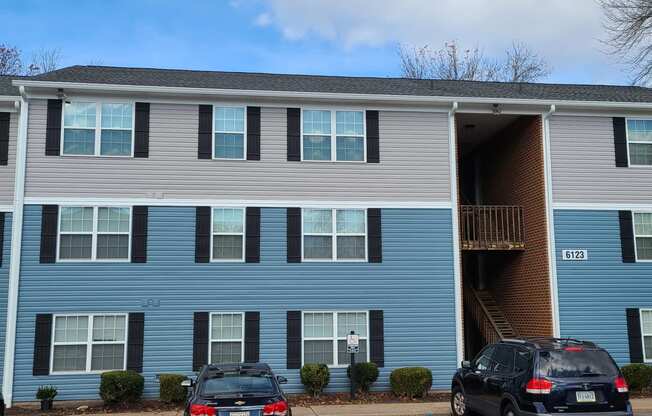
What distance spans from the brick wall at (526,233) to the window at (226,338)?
8.32 m

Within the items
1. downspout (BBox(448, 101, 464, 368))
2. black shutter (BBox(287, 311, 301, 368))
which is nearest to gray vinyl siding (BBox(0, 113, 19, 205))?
black shutter (BBox(287, 311, 301, 368))

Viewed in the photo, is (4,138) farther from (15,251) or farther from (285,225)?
(285,225)

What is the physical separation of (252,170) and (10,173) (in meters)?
6.17

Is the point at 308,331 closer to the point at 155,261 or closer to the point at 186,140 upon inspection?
the point at 155,261

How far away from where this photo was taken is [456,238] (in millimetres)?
17469

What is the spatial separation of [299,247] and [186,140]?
4120 mm

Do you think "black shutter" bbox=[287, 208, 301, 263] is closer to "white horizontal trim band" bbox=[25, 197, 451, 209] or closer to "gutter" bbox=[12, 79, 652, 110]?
"white horizontal trim band" bbox=[25, 197, 451, 209]

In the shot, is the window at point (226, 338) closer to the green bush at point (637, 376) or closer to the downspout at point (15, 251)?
the downspout at point (15, 251)

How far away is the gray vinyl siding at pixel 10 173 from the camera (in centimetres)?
1622

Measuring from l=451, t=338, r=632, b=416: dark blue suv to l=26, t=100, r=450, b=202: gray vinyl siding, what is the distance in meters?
7.58

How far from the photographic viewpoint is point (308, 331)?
1659cm

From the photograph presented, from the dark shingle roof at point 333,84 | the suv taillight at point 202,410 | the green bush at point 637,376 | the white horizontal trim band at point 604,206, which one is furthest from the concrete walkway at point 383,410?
the dark shingle roof at point 333,84

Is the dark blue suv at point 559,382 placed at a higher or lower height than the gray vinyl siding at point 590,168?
lower

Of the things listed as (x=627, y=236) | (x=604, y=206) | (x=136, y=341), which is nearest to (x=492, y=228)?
(x=604, y=206)
